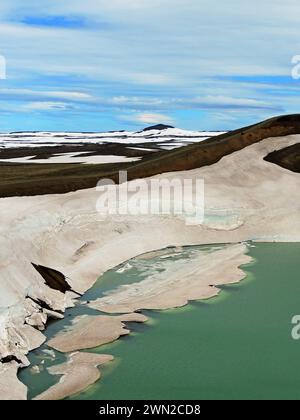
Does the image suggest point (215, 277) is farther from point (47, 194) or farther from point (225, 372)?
point (47, 194)

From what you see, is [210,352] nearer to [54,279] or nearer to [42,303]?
[42,303]

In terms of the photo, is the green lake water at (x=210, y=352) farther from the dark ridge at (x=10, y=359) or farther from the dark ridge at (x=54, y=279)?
the dark ridge at (x=54, y=279)

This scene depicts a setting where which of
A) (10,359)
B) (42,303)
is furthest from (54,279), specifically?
(10,359)

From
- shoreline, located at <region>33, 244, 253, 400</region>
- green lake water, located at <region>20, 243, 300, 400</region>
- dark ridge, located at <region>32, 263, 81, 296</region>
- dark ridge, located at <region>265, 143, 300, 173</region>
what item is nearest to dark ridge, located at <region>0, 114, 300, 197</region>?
dark ridge, located at <region>265, 143, 300, 173</region>

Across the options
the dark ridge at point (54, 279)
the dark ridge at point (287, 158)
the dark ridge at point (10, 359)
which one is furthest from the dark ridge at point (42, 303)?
the dark ridge at point (287, 158)

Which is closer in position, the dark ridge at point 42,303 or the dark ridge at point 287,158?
the dark ridge at point 42,303
